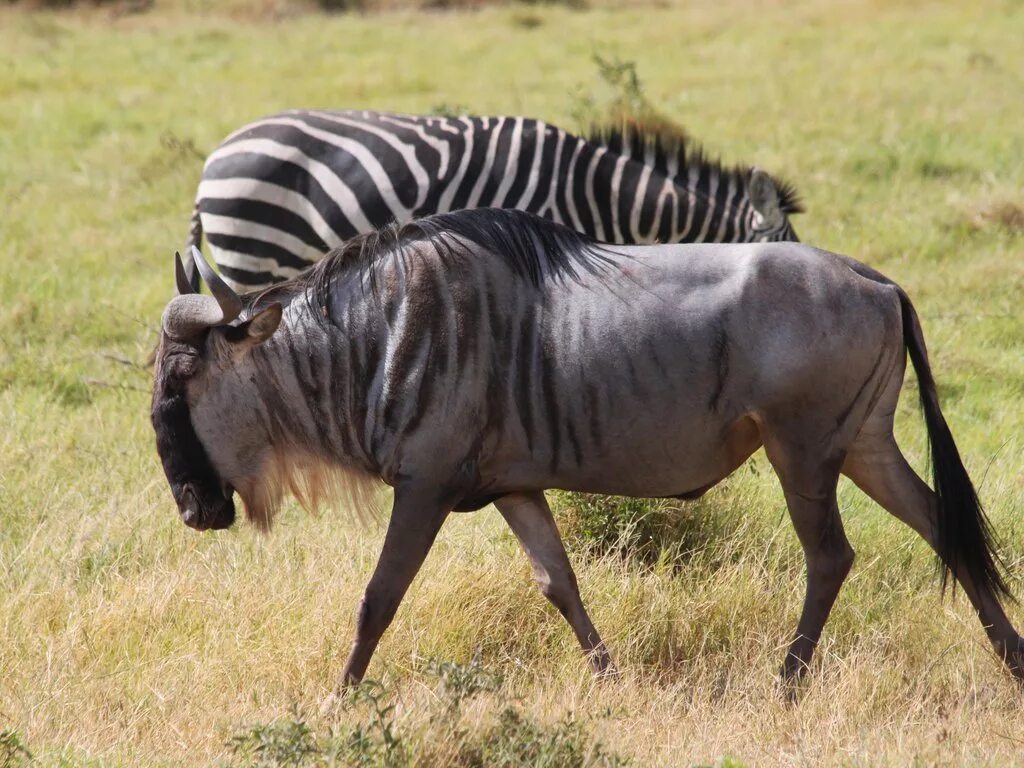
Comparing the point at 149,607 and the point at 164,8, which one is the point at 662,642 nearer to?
the point at 149,607

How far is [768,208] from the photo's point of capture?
7367mm

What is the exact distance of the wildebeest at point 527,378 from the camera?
13.7ft

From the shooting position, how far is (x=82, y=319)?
830cm

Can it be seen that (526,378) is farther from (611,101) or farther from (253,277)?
(611,101)

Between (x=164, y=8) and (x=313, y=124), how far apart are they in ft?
64.7

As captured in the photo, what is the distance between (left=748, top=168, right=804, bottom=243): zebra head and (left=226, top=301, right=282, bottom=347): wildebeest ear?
368 cm

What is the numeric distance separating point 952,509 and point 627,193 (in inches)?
129

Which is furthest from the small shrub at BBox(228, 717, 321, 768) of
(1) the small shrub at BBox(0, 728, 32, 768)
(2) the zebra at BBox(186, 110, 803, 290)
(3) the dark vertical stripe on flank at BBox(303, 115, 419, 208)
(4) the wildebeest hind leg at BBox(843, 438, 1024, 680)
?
(3) the dark vertical stripe on flank at BBox(303, 115, 419, 208)

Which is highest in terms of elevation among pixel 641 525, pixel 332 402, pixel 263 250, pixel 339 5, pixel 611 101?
pixel 332 402

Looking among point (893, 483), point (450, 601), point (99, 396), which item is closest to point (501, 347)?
point (450, 601)

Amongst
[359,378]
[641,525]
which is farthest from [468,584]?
[359,378]

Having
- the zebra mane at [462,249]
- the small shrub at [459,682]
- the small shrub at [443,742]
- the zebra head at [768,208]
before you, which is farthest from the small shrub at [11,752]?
the zebra head at [768,208]

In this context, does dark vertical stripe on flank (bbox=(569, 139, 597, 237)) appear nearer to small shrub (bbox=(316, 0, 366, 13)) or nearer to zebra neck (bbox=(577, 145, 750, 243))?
zebra neck (bbox=(577, 145, 750, 243))

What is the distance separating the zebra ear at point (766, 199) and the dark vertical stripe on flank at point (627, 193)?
0.62 metres
